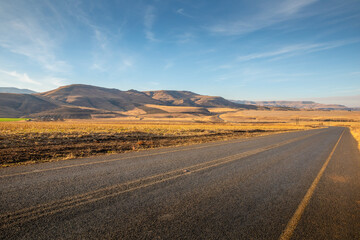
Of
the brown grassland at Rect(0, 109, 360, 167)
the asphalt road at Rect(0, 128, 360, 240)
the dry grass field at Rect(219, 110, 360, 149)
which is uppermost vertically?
the asphalt road at Rect(0, 128, 360, 240)

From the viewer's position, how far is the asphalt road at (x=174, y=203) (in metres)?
3.63

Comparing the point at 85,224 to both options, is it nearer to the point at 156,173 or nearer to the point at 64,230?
the point at 64,230

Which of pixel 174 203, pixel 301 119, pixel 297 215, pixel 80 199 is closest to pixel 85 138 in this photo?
pixel 80 199

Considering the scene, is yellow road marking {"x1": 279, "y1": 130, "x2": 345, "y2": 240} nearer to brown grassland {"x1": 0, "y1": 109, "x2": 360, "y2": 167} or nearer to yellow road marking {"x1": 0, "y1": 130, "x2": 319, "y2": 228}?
yellow road marking {"x1": 0, "y1": 130, "x2": 319, "y2": 228}

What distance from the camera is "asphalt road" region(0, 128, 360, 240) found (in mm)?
3627

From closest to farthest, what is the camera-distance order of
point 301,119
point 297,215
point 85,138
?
point 297,215 < point 85,138 < point 301,119

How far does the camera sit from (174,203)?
15.6ft

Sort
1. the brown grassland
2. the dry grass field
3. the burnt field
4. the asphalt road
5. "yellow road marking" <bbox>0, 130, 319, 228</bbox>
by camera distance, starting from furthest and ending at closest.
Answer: the dry grass field, the brown grassland, the burnt field, "yellow road marking" <bbox>0, 130, 319, 228</bbox>, the asphalt road

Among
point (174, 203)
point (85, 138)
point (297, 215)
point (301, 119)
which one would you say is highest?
point (174, 203)

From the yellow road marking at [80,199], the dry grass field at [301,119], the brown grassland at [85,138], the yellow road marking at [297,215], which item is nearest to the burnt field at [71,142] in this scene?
the brown grassland at [85,138]

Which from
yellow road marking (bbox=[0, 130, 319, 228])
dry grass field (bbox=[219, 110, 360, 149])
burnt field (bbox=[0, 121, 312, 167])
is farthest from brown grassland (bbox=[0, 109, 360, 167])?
dry grass field (bbox=[219, 110, 360, 149])

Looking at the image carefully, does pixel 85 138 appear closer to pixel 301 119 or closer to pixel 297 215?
pixel 297 215

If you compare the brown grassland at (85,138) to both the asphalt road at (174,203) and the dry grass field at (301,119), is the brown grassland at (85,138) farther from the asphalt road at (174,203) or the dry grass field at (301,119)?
the dry grass field at (301,119)

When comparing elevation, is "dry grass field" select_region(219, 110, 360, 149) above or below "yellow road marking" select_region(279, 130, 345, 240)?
below
